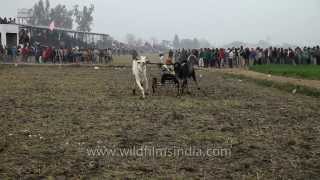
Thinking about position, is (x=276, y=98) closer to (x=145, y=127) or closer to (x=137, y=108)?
(x=137, y=108)

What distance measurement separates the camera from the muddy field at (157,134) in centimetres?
888

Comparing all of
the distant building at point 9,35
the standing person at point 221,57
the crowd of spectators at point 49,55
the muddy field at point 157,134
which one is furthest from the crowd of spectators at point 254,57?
the muddy field at point 157,134

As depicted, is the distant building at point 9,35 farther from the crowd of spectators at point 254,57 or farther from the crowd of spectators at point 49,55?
the crowd of spectators at point 254,57

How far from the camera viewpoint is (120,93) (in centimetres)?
2150

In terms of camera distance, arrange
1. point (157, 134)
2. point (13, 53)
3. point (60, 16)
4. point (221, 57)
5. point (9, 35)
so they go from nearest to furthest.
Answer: point (157, 134)
point (221, 57)
point (13, 53)
point (9, 35)
point (60, 16)

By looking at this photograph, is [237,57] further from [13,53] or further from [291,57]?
[13,53]

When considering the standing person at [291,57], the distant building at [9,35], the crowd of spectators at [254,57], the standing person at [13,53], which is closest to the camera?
the crowd of spectators at [254,57]

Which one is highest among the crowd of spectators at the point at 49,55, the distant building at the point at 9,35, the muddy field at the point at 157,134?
the distant building at the point at 9,35

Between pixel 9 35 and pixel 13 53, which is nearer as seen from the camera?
pixel 13 53

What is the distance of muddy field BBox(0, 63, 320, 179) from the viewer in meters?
8.88

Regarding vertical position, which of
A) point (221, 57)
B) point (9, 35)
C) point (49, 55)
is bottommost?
point (49, 55)

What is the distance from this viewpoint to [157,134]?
12031 millimetres

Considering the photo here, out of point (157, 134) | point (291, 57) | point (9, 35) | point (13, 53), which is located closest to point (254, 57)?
point (291, 57)

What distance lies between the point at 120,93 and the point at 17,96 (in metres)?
3.78
